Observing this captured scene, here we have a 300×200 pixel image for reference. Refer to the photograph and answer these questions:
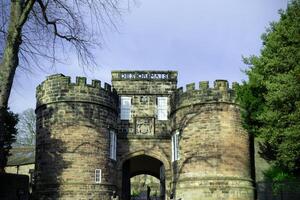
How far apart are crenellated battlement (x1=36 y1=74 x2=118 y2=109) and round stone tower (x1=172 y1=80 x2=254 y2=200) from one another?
517 cm

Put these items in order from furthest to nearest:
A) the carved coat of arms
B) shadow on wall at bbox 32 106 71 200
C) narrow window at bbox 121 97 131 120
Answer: narrow window at bbox 121 97 131 120 → the carved coat of arms → shadow on wall at bbox 32 106 71 200

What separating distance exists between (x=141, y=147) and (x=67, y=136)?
17.9ft

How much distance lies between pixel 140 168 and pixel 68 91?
36.7ft

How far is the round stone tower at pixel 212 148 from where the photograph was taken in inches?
966

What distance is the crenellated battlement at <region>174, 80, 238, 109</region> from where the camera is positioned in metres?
25.8

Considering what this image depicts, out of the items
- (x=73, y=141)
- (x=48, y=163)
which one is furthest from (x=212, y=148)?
(x=48, y=163)

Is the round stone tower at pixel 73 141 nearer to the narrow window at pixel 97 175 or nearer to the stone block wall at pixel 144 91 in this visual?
the narrow window at pixel 97 175

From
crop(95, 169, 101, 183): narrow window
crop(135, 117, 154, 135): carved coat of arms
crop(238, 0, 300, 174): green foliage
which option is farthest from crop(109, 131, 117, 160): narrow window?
crop(238, 0, 300, 174): green foliage

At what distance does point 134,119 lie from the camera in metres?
29.0

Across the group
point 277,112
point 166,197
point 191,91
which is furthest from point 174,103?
point 277,112

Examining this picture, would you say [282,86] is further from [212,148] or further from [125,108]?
[125,108]

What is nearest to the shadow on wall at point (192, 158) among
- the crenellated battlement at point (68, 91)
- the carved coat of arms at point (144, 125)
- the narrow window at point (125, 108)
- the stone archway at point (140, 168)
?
the carved coat of arms at point (144, 125)

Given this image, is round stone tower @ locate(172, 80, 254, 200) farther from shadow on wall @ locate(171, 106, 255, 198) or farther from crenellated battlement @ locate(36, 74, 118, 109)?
crenellated battlement @ locate(36, 74, 118, 109)

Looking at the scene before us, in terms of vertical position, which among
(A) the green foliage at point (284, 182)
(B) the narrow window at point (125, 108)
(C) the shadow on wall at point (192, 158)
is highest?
(B) the narrow window at point (125, 108)
